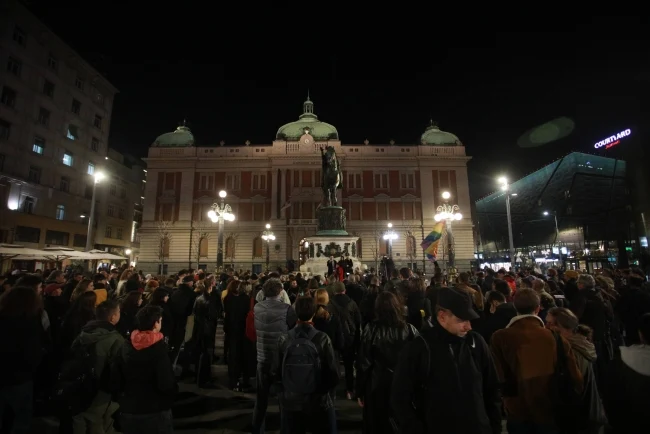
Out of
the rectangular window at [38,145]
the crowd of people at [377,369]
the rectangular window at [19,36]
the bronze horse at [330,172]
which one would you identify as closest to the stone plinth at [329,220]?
the bronze horse at [330,172]

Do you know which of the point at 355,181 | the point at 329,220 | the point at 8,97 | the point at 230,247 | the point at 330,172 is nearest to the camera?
the point at 330,172

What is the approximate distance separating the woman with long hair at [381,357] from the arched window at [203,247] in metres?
44.1

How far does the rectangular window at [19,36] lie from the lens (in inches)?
1183

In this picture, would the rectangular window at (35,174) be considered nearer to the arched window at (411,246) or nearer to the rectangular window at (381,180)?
the rectangular window at (381,180)

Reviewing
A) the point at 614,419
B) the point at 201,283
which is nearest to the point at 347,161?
the point at 201,283

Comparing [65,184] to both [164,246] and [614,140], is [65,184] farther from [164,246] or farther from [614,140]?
[614,140]

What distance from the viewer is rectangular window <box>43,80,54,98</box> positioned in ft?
108

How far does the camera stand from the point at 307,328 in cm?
368

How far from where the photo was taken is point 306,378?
3463 millimetres

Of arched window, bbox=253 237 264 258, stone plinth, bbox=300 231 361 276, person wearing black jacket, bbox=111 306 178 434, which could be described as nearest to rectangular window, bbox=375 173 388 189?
arched window, bbox=253 237 264 258

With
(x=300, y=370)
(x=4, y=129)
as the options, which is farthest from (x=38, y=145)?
(x=300, y=370)

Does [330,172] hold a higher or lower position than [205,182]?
lower

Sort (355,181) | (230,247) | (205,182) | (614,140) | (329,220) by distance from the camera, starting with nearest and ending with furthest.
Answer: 1. (329,220)
2. (614,140)
3. (230,247)
4. (205,182)
5. (355,181)

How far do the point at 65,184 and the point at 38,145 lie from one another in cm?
440
